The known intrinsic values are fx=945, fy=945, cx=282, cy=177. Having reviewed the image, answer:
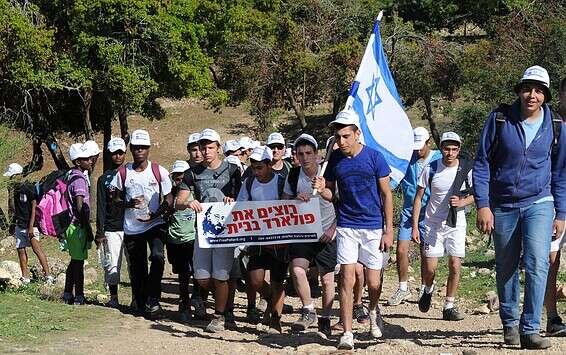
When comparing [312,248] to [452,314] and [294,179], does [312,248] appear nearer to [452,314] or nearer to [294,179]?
[294,179]

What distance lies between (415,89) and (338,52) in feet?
8.93

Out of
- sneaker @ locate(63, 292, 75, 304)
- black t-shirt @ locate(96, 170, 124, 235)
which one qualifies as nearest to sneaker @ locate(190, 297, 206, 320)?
black t-shirt @ locate(96, 170, 124, 235)

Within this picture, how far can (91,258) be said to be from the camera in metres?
16.3

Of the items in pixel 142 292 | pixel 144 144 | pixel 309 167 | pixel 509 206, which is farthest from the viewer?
pixel 142 292

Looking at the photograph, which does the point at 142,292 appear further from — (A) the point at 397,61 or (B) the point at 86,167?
(A) the point at 397,61

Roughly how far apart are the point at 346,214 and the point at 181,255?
111 inches

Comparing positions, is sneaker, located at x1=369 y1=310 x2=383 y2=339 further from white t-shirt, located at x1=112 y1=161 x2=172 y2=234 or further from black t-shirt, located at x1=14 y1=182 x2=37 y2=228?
black t-shirt, located at x1=14 y1=182 x2=37 y2=228

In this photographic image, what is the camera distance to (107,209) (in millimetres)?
9898

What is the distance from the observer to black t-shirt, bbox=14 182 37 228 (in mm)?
12273

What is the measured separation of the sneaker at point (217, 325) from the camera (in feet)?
28.9

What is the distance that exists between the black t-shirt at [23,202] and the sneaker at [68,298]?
6.79 feet

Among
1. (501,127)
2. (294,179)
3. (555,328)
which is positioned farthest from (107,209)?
(555,328)

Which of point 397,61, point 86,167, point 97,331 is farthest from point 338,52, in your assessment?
point 97,331

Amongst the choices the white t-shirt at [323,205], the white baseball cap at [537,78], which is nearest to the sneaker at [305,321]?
the white t-shirt at [323,205]
